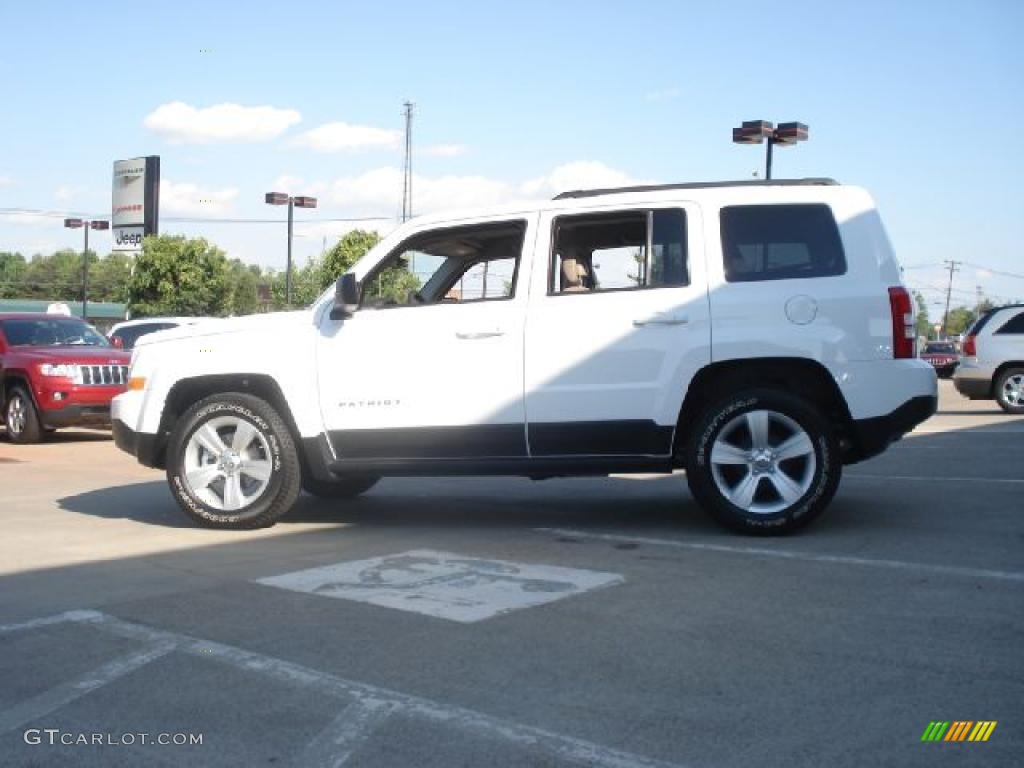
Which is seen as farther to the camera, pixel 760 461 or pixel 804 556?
pixel 760 461

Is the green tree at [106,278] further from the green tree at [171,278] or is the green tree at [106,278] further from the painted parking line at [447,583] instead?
the painted parking line at [447,583]

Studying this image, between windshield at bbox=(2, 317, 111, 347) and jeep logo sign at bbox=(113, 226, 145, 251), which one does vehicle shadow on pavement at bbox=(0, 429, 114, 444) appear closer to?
windshield at bbox=(2, 317, 111, 347)

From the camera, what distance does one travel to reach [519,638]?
4586 millimetres

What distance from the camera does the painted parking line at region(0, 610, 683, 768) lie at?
3.34 m

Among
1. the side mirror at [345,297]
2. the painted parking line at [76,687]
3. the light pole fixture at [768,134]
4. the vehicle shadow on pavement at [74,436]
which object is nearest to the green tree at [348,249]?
the light pole fixture at [768,134]

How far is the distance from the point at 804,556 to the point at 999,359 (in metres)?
14.0

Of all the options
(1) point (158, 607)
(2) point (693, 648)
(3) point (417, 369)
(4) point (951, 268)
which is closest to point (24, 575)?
(1) point (158, 607)

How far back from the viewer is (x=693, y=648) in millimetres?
4371

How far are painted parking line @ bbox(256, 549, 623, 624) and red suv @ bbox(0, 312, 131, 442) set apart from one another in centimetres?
949

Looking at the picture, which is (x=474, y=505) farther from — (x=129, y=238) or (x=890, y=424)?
(x=129, y=238)

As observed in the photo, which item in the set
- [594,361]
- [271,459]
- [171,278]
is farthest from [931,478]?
[171,278]

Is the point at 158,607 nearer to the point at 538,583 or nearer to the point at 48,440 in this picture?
the point at 538,583

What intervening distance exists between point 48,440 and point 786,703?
558 inches

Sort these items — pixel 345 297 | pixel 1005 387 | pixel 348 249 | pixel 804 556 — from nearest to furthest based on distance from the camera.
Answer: pixel 804 556
pixel 345 297
pixel 1005 387
pixel 348 249
